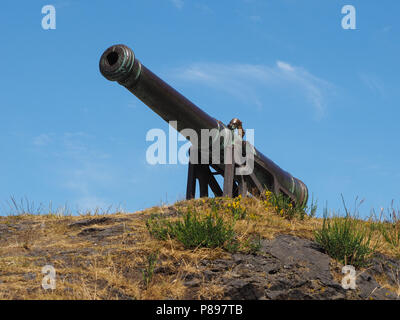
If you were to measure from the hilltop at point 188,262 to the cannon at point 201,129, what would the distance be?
6.28ft

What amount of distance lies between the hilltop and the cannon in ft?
6.28

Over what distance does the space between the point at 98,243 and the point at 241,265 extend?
2.46m

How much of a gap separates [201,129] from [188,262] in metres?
4.13

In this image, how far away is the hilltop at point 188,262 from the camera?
6.70m

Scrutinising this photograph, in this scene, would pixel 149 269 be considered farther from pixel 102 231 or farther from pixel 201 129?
pixel 201 129

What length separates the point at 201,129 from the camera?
11.0m

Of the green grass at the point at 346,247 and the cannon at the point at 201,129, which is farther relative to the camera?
the cannon at the point at 201,129

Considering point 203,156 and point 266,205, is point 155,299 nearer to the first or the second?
point 266,205

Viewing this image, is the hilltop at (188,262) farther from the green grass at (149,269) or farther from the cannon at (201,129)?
the cannon at (201,129)

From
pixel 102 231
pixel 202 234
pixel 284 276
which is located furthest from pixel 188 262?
pixel 102 231

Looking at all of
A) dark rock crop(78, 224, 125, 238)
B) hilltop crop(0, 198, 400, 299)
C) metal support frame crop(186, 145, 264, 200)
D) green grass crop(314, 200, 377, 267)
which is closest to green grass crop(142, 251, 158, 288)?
hilltop crop(0, 198, 400, 299)

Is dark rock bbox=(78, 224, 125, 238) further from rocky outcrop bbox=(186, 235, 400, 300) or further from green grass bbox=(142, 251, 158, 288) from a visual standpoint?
rocky outcrop bbox=(186, 235, 400, 300)

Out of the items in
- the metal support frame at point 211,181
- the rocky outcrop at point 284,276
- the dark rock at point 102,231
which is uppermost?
the metal support frame at point 211,181

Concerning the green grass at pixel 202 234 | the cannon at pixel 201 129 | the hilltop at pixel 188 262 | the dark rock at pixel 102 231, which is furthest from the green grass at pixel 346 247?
the cannon at pixel 201 129
